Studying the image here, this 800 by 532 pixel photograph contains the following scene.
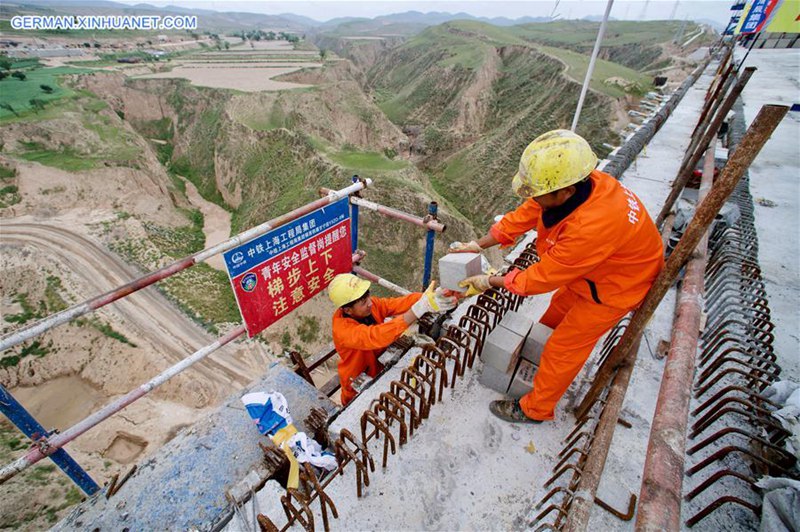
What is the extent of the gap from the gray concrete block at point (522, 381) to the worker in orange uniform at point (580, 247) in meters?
0.34

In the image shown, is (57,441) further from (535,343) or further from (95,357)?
(95,357)

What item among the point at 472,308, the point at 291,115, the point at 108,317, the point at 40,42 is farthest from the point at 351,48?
the point at 472,308

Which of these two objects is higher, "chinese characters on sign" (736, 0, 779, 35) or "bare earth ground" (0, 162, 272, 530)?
"chinese characters on sign" (736, 0, 779, 35)

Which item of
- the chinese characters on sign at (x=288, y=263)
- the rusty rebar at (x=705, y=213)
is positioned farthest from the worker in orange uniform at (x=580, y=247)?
the chinese characters on sign at (x=288, y=263)

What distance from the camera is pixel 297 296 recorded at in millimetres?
3812

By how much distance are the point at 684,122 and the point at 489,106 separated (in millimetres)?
40907

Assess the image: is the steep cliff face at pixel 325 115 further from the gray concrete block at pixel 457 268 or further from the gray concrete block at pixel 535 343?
the gray concrete block at pixel 535 343

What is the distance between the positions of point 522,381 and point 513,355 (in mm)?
371

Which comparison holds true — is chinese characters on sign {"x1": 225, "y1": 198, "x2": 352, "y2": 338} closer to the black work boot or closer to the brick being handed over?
the brick being handed over

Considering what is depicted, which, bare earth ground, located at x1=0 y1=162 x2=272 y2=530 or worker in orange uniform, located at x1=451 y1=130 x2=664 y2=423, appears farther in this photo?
bare earth ground, located at x1=0 y1=162 x2=272 y2=530

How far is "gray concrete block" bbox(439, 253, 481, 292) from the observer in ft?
11.1

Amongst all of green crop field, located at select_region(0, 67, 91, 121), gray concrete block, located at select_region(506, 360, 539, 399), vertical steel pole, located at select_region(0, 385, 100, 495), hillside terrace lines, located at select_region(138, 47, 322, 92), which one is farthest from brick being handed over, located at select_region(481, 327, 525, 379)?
hillside terrace lines, located at select_region(138, 47, 322, 92)

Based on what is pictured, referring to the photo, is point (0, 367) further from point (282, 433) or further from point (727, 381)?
point (727, 381)

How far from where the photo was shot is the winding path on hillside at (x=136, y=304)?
18.6 meters
